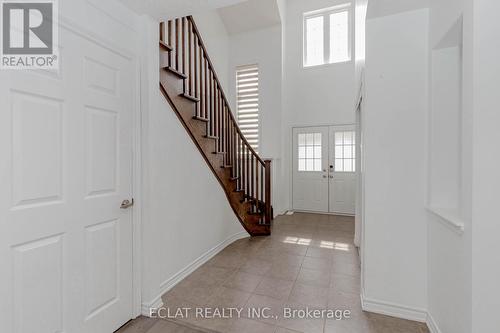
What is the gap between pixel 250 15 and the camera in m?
5.09

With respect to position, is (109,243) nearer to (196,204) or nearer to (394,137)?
(196,204)

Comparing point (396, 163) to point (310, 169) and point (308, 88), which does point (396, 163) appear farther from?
point (308, 88)

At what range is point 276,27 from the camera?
5309mm

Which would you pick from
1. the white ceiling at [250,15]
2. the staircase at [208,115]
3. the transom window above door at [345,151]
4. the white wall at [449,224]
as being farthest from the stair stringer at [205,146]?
the white ceiling at [250,15]

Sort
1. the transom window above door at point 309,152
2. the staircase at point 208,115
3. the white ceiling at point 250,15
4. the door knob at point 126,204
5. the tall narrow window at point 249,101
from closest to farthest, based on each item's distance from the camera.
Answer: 1. the door knob at point 126,204
2. the staircase at point 208,115
3. the white ceiling at point 250,15
4. the tall narrow window at point 249,101
5. the transom window above door at point 309,152

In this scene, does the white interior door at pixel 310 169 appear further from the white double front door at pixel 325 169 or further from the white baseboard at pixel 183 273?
the white baseboard at pixel 183 273

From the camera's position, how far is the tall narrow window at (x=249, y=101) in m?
5.52

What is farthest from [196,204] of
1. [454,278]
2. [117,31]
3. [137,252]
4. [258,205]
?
[454,278]

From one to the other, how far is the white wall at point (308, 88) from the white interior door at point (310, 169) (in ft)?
0.55

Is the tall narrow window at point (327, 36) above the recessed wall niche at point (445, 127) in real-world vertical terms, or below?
above

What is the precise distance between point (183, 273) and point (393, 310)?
1951 millimetres

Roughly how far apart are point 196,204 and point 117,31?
1809 millimetres

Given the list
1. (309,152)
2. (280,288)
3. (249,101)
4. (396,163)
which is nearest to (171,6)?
(396,163)

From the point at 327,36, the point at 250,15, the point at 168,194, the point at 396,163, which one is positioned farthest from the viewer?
the point at 327,36
